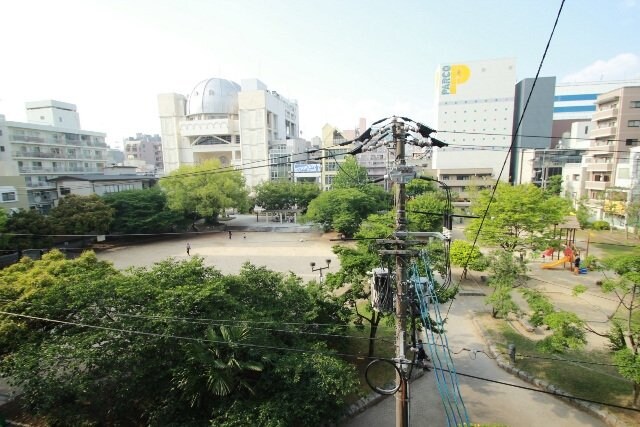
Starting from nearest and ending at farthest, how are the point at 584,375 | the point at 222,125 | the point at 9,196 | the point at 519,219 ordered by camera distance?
the point at 584,375, the point at 519,219, the point at 9,196, the point at 222,125

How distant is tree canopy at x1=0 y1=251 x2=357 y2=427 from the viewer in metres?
8.12

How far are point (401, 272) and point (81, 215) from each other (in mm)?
31652

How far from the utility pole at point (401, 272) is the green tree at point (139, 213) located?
32.7m

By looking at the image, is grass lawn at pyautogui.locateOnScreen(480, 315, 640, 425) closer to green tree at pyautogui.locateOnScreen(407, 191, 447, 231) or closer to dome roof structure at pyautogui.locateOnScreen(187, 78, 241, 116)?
green tree at pyautogui.locateOnScreen(407, 191, 447, 231)

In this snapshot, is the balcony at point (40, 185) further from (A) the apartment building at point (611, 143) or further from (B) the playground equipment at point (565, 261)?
(A) the apartment building at point (611, 143)

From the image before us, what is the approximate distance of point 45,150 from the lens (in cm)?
4494

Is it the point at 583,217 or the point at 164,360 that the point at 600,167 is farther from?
the point at 164,360

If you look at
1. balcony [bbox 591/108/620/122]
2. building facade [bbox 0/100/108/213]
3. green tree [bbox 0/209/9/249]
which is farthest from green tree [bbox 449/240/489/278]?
building facade [bbox 0/100/108/213]

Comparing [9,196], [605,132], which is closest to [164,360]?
[9,196]

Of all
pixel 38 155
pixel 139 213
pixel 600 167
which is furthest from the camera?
pixel 38 155

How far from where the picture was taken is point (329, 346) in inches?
454

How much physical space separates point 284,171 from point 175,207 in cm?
2448

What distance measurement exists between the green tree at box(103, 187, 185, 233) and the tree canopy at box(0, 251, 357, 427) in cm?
2497

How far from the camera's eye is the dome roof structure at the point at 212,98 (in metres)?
62.5
